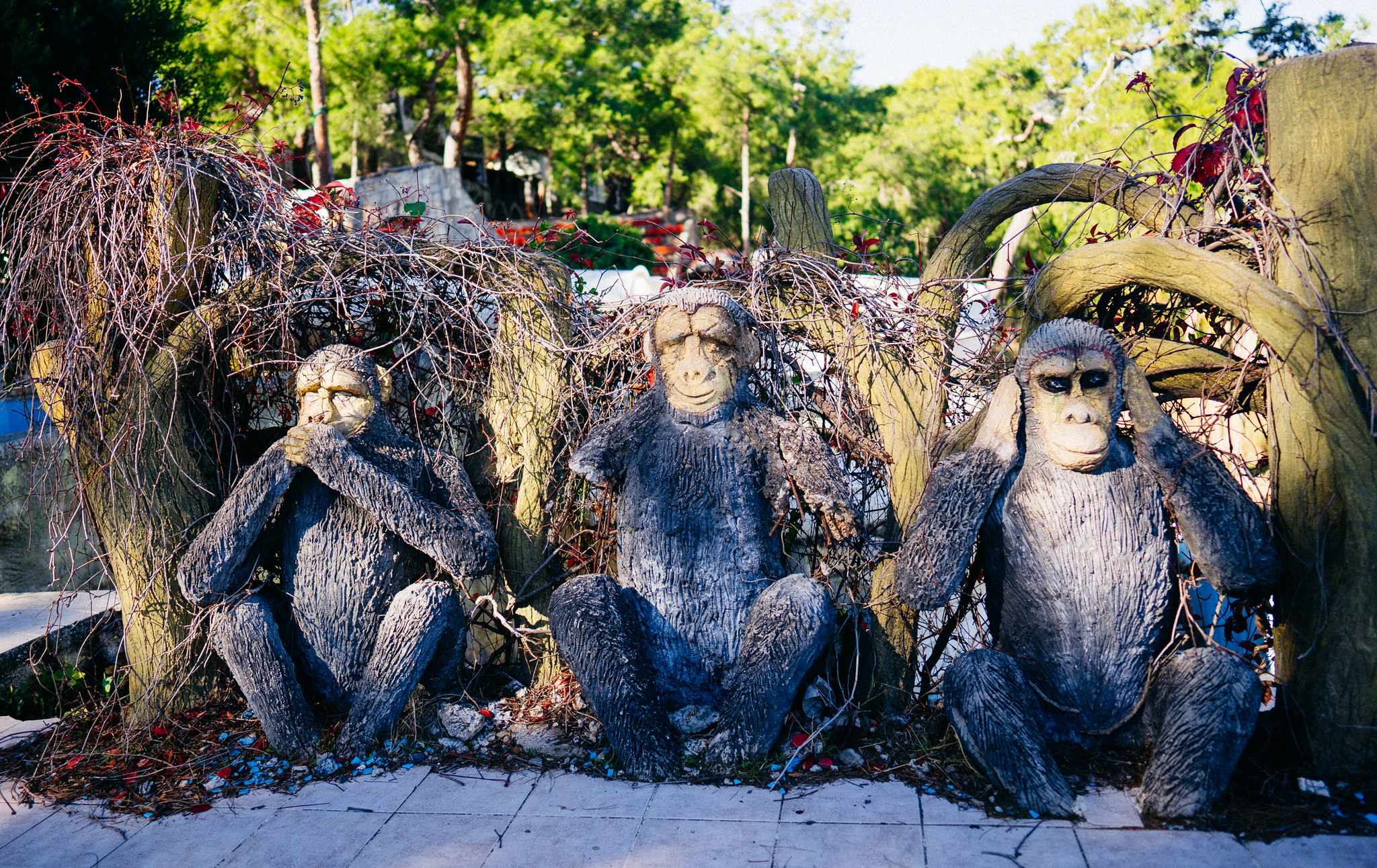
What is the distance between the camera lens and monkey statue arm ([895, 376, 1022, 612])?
333 centimetres

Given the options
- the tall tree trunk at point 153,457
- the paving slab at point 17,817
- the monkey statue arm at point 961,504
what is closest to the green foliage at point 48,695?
the tall tree trunk at point 153,457

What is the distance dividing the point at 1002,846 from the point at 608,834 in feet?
4.02

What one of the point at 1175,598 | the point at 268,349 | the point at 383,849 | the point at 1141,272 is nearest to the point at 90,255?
the point at 268,349

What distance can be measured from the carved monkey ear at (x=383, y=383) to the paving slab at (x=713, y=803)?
1.86m

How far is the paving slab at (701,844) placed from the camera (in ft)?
9.58

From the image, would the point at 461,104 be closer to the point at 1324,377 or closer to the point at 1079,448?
the point at 1079,448

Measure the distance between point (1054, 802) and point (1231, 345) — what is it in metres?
1.88

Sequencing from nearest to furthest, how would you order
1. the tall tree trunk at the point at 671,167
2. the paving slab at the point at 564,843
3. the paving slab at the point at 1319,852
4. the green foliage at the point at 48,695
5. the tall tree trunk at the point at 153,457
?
the paving slab at the point at 1319,852, the paving slab at the point at 564,843, the tall tree trunk at the point at 153,457, the green foliage at the point at 48,695, the tall tree trunk at the point at 671,167

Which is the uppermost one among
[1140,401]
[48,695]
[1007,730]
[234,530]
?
[1140,401]

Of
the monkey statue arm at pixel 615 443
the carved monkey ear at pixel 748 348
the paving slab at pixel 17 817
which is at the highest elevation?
the carved monkey ear at pixel 748 348

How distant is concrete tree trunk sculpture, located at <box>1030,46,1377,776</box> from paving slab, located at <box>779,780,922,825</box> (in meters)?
1.33

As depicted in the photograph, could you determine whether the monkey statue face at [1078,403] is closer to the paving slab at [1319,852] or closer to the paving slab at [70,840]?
the paving slab at [1319,852]

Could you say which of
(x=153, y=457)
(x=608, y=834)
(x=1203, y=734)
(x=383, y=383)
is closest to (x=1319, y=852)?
(x=1203, y=734)

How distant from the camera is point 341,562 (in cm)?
377
